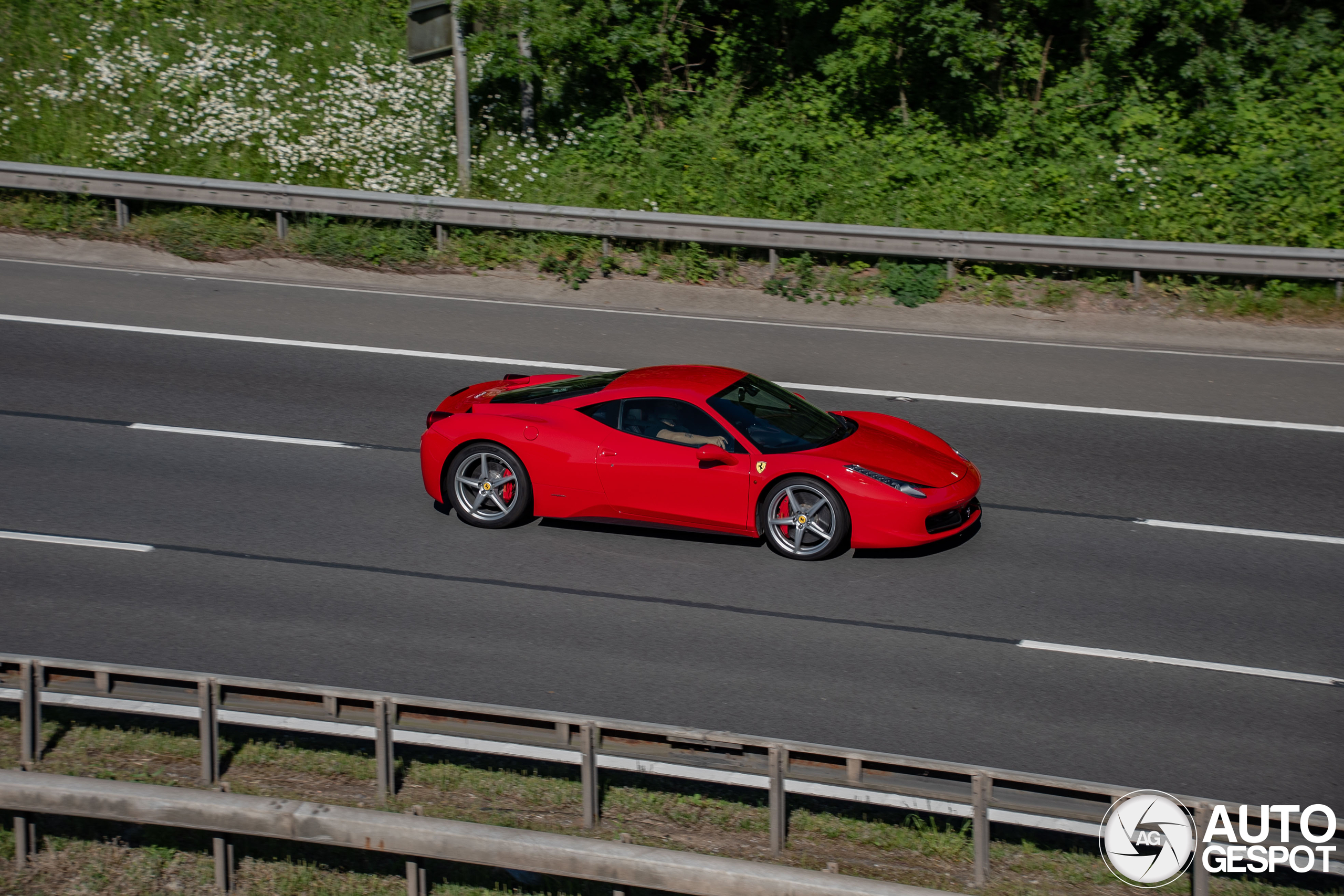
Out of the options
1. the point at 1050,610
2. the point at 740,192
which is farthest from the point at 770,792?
the point at 740,192

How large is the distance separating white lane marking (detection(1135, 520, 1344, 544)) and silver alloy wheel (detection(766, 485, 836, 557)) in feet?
9.46

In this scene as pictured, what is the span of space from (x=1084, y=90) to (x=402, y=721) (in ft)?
56.7

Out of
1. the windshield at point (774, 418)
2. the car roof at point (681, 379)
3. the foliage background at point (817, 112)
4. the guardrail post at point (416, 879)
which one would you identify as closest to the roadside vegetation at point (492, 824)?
the guardrail post at point (416, 879)

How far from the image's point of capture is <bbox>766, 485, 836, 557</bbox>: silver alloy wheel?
956 centimetres

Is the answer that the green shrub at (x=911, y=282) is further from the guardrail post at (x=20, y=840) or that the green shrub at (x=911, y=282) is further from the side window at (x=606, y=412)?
the guardrail post at (x=20, y=840)

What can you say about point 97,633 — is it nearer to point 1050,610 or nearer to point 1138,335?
point 1050,610

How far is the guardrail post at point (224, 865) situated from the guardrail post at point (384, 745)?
76cm

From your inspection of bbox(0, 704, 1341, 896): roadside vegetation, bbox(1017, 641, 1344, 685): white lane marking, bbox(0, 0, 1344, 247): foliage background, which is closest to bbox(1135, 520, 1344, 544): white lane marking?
bbox(1017, 641, 1344, 685): white lane marking

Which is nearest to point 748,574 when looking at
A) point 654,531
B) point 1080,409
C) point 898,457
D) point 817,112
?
point 654,531

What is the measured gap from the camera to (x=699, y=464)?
9.59m

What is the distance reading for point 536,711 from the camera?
21.0ft

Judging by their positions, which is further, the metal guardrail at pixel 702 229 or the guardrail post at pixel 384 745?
the metal guardrail at pixel 702 229

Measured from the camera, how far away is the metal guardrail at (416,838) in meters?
5.64

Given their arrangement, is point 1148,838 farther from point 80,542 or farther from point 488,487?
point 80,542
